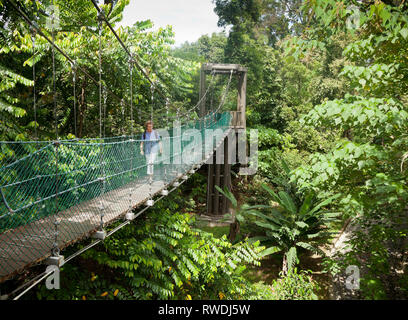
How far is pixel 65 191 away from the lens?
189 centimetres

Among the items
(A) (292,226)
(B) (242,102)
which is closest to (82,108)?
(B) (242,102)

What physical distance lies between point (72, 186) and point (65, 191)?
961mm

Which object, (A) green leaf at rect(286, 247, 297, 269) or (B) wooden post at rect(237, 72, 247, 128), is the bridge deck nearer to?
(A) green leaf at rect(286, 247, 297, 269)

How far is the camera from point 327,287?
4.89m

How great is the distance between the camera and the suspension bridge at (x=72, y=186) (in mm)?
1697

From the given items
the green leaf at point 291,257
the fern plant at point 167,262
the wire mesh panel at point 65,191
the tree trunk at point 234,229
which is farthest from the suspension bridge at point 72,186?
the green leaf at point 291,257

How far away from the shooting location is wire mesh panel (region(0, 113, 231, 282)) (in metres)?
1.72

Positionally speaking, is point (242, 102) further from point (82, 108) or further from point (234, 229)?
point (82, 108)

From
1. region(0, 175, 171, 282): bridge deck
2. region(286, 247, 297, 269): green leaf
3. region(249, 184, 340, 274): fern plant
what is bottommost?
region(286, 247, 297, 269): green leaf

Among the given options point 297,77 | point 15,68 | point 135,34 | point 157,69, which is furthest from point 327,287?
point 297,77

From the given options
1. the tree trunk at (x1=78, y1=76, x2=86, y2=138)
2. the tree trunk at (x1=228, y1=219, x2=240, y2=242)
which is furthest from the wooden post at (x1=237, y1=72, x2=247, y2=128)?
the tree trunk at (x1=78, y1=76, x2=86, y2=138)

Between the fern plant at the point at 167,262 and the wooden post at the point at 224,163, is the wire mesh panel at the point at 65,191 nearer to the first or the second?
the fern plant at the point at 167,262

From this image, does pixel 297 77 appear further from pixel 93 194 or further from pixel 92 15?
pixel 93 194

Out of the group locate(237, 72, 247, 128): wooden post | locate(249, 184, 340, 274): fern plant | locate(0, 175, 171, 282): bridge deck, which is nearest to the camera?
locate(0, 175, 171, 282): bridge deck
